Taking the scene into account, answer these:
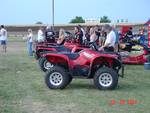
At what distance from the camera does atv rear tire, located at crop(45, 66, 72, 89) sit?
1181cm

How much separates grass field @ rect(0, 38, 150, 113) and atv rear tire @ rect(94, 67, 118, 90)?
18 centimetres

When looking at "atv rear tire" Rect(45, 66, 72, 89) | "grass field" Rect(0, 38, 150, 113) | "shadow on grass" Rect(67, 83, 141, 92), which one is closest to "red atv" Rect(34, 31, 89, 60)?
"grass field" Rect(0, 38, 150, 113)

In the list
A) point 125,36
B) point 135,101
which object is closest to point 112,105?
point 135,101

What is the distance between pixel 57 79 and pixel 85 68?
0.81 meters

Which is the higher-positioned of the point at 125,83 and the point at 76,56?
the point at 76,56

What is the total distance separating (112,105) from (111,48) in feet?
21.9

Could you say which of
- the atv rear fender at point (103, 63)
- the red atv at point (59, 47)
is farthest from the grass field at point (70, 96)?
the red atv at point (59, 47)

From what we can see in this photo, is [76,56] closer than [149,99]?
No

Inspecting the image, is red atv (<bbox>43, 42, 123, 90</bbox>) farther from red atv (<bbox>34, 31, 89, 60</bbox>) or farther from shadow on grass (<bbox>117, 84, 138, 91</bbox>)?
red atv (<bbox>34, 31, 89, 60</bbox>)

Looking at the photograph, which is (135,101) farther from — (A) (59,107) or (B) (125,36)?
(B) (125,36)

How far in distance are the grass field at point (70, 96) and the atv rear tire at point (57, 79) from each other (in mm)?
188

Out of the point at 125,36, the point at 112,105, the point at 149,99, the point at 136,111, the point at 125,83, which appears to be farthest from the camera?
the point at 125,36

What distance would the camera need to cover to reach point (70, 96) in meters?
10.6

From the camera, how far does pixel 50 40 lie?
2277cm
